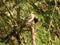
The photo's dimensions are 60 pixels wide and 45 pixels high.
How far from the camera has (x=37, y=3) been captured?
501cm

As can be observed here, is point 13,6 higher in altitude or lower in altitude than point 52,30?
higher

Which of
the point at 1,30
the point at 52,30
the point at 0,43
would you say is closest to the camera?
the point at 0,43

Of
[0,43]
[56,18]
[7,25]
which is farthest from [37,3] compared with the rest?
[0,43]

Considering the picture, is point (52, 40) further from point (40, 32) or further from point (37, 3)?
point (37, 3)

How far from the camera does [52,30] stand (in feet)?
16.4

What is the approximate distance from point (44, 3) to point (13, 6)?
84 cm

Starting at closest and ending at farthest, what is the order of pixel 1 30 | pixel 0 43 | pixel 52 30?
pixel 0 43
pixel 1 30
pixel 52 30

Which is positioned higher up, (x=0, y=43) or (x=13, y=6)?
(x=13, y=6)

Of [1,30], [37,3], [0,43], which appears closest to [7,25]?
[1,30]

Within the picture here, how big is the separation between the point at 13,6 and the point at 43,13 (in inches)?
32.6

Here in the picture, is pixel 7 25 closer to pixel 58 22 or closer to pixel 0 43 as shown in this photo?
pixel 0 43

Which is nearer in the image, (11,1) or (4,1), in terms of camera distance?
(4,1)

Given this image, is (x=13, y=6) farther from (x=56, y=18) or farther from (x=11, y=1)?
(x=56, y=18)

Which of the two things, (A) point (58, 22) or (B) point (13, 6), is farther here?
(A) point (58, 22)
